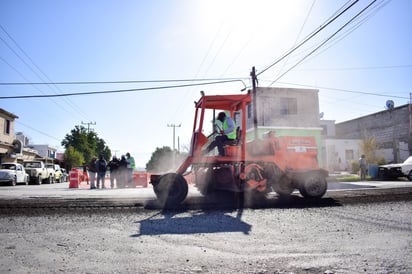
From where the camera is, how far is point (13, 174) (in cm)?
2130

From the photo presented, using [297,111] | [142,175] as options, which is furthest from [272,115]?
[142,175]

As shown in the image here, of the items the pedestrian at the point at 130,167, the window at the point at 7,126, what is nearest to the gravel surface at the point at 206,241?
the pedestrian at the point at 130,167

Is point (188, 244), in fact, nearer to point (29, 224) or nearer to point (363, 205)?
point (29, 224)

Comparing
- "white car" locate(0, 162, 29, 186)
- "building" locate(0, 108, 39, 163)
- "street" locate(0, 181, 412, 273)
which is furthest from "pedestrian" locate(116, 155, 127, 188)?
"building" locate(0, 108, 39, 163)

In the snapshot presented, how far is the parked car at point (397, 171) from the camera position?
765 inches

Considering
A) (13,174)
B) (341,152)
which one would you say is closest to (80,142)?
(13,174)

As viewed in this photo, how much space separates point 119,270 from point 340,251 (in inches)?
103

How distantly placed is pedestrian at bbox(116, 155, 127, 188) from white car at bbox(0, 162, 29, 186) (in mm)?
9554

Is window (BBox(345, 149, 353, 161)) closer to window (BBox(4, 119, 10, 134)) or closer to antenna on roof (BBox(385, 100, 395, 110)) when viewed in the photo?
antenna on roof (BBox(385, 100, 395, 110))

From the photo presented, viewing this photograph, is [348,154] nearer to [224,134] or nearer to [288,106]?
[288,106]

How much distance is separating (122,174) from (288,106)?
16514 millimetres

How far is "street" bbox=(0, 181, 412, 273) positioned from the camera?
321cm

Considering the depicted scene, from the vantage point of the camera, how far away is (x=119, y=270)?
121 inches

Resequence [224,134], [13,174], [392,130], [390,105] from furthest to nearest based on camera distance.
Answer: [390,105]
[392,130]
[13,174]
[224,134]
